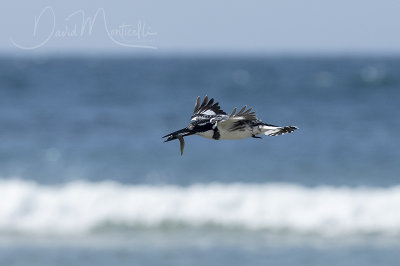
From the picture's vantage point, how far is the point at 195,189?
624 inches

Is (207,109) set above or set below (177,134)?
above

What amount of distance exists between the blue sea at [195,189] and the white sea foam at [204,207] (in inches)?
1.4

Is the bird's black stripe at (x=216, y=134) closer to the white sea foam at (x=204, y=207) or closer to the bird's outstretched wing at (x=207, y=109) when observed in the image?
the bird's outstretched wing at (x=207, y=109)

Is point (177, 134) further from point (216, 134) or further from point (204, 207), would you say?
point (204, 207)

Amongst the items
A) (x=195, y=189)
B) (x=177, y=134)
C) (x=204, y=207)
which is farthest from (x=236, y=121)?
(x=195, y=189)

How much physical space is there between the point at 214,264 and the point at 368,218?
3.87m

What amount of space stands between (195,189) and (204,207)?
1.09m

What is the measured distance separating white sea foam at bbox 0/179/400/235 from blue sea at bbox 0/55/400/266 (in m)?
0.04

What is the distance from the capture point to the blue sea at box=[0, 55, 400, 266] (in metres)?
12.6

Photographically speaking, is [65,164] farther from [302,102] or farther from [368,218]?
[302,102]

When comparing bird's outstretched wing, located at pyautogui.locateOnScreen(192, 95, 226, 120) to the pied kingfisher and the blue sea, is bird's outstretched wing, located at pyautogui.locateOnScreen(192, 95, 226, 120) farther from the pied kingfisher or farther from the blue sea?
the blue sea

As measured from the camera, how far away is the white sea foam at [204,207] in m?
14.0

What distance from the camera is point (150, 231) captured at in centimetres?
1391

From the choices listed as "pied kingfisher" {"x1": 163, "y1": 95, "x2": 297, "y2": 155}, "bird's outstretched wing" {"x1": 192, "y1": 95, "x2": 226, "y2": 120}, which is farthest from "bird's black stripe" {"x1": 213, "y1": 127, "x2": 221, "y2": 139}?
"bird's outstretched wing" {"x1": 192, "y1": 95, "x2": 226, "y2": 120}
